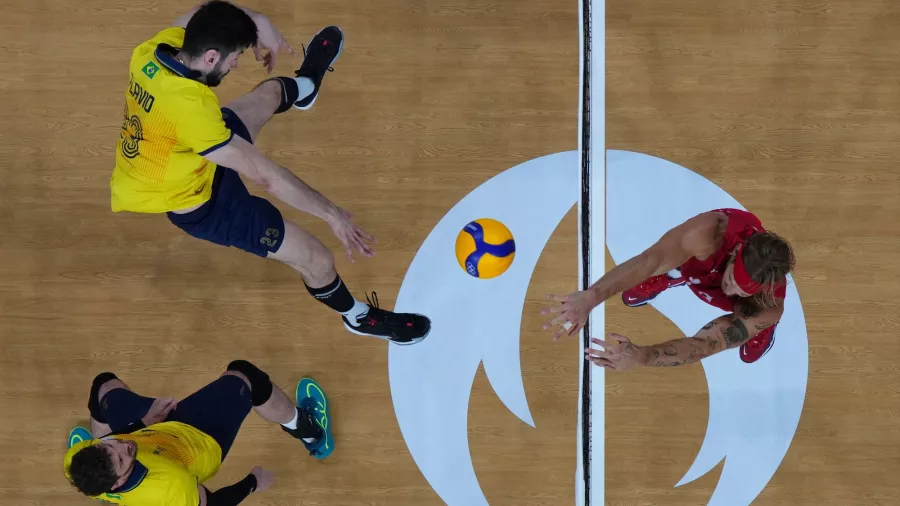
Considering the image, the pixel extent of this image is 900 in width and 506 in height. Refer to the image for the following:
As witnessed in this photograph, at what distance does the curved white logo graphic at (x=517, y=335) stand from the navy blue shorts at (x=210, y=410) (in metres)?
1.19

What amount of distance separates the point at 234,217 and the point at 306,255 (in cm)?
47

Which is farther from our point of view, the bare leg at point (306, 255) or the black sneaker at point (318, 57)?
the black sneaker at point (318, 57)

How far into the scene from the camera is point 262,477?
14.6 feet

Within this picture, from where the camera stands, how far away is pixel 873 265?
16.3 feet

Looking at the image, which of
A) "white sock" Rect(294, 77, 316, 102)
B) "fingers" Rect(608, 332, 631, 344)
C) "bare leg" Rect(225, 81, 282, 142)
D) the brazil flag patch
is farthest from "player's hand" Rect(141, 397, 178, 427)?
"fingers" Rect(608, 332, 631, 344)

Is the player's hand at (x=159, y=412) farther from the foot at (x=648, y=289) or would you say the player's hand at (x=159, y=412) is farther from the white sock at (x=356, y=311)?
the foot at (x=648, y=289)

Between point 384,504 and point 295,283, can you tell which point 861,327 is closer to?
point 384,504

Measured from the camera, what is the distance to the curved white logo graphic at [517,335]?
4777mm

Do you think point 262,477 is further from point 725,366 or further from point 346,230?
point 725,366

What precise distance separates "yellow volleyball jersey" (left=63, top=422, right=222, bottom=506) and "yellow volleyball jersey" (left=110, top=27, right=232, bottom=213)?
121 cm

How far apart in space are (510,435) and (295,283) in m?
1.89

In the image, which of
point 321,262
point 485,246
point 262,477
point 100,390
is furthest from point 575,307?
point 100,390

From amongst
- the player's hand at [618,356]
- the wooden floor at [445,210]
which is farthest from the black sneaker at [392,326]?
the player's hand at [618,356]

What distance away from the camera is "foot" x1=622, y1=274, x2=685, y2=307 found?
425 cm
